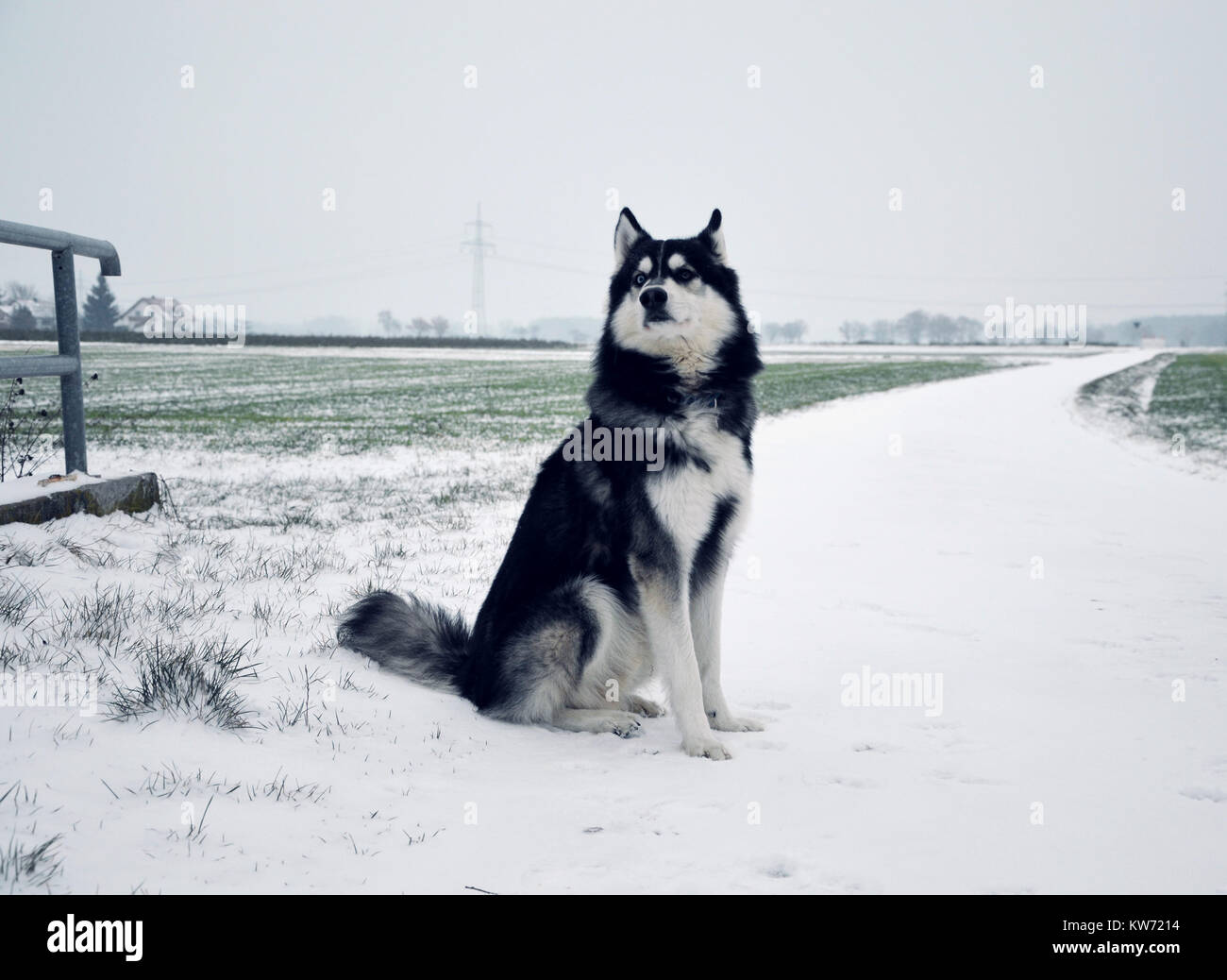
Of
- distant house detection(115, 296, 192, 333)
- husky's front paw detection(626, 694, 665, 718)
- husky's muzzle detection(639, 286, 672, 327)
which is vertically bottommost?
husky's front paw detection(626, 694, 665, 718)

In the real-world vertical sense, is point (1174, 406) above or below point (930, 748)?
above

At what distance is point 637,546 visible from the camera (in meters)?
3.51

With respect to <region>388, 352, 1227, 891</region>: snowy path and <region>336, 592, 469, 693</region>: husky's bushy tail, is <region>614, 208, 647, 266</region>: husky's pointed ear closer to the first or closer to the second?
<region>336, 592, 469, 693</region>: husky's bushy tail

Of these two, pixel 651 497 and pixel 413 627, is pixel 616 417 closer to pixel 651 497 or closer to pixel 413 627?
pixel 651 497

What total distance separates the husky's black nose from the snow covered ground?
2.06 metres

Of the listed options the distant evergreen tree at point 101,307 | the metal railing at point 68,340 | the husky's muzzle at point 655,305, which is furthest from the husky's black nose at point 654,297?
the distant evergreen tree at point 101,307

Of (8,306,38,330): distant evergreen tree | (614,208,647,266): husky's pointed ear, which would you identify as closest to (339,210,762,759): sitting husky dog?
(614,208,647,266): husky's pointed ear

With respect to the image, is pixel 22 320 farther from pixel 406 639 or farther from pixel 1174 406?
pixel 1174 406

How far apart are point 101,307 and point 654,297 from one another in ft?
282

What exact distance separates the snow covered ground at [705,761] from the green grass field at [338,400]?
28.4 feet

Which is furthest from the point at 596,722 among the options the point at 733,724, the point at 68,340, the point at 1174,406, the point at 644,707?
the point at 1174,406

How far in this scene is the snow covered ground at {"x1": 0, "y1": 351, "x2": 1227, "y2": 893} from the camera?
2.43 metres
